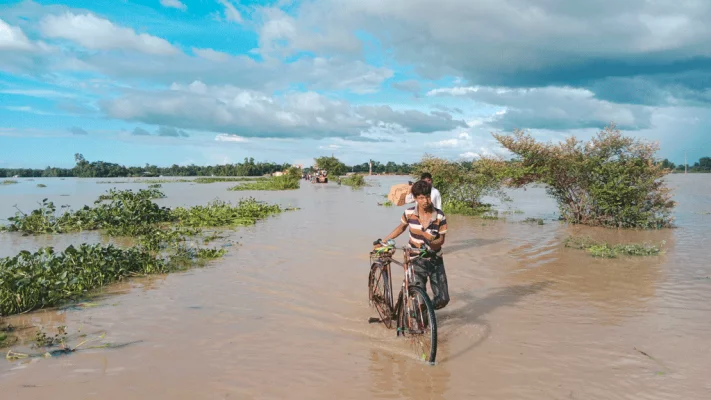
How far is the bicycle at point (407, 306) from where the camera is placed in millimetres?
4707

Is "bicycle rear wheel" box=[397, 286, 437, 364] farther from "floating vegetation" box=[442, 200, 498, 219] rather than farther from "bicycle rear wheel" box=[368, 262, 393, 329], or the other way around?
"floating vegetation" box=[442, 200, 498, 219]

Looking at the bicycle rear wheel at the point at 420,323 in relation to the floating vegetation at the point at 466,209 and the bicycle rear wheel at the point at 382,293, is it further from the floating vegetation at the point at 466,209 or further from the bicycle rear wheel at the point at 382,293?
the floating vegetation at the point at 466,209

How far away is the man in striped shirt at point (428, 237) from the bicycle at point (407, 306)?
220 mm

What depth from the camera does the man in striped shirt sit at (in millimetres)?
5410

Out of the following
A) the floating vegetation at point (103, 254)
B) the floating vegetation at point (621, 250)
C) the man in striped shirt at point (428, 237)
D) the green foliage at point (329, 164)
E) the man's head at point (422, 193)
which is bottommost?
the floating vegetation at point (621, 250)

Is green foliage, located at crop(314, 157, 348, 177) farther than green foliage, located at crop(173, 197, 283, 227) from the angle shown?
Yes

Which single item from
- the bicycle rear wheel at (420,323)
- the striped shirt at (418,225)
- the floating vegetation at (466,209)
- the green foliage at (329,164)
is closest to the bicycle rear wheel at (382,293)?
the bicycle rear wheel at (420,323)

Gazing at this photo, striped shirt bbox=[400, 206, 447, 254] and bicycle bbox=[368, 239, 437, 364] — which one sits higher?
striped shirt bbox=[400, 206, 447, 254]

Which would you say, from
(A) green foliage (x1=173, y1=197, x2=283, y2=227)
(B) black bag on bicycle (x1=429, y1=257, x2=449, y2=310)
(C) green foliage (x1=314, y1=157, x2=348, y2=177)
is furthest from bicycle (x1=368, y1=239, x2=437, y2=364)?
(C) green foliage (x1=314, y1=157, x2=348, y2=177)

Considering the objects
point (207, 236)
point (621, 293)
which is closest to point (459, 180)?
point (207, 236)

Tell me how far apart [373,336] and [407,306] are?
0.91 m

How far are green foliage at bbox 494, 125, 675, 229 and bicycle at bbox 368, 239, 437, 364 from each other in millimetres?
12632

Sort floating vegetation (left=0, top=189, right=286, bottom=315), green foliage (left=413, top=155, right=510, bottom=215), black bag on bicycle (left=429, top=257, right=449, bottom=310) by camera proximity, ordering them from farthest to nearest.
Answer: green foliage (left=413, top=155, right=510, bottom=215)
floating vegetation (left=0, top=189, right=286, bottom=315)
black bag on bicycle (left=429, top=257, right=449, bottom=310)

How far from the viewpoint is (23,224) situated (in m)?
15.4
